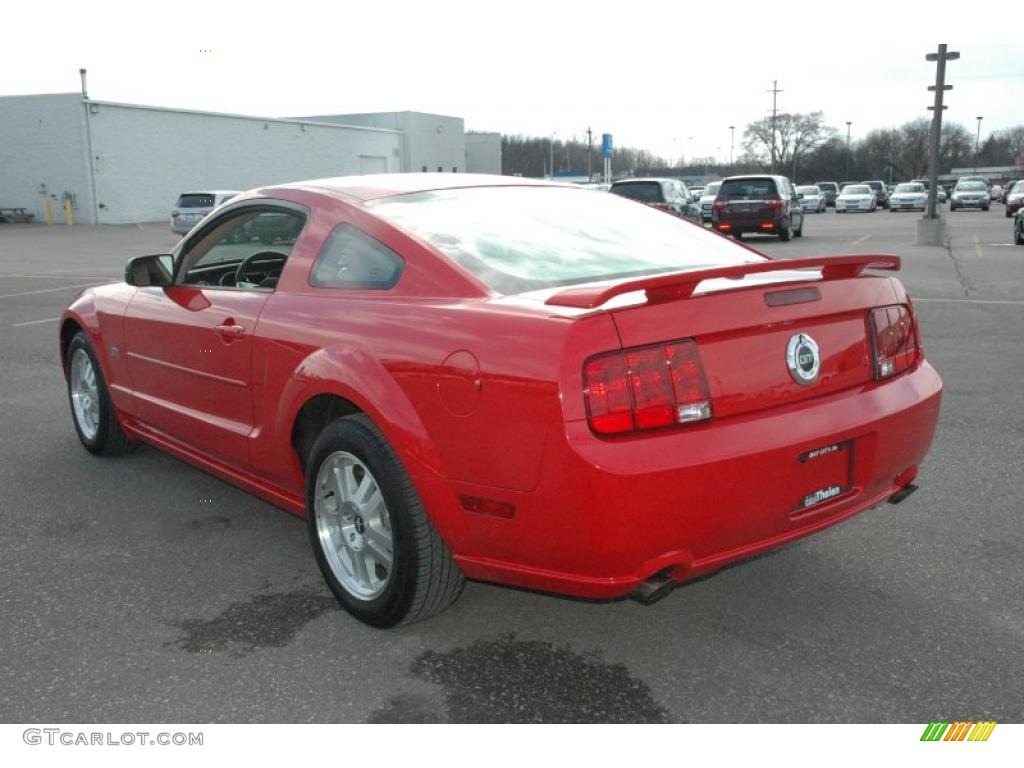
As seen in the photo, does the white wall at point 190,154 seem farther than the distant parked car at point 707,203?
Yes

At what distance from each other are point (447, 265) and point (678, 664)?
1.45 metres

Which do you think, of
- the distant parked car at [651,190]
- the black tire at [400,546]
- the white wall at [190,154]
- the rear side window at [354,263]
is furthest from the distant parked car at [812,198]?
the black tire at [400,546]

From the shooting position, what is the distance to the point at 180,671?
3.04 metres

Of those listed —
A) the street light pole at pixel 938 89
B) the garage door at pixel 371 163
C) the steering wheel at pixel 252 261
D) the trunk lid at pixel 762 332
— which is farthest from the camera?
the garage door at pixel 371 163

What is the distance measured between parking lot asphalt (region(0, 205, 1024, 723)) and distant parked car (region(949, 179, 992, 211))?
157 feet

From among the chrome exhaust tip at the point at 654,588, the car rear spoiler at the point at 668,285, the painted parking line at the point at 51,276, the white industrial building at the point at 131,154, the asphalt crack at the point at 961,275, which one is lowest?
the asphalt crack at the point at 961,275

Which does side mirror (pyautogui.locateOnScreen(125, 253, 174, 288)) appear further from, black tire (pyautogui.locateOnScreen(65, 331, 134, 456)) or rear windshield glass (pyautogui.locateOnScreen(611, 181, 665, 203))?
rear windshield glass (pyautogui.locateOnScreen(611, 181, 665, 203))

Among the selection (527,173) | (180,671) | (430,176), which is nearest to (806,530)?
(180,671)

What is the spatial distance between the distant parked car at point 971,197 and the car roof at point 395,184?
49.3 meters

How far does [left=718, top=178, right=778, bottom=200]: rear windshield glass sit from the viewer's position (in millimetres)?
24062

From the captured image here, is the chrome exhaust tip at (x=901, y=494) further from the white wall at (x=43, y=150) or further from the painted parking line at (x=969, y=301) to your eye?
the white wall at (x=43, y=150)

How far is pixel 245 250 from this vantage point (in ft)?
14.7

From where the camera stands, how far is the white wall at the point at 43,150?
38.9 m

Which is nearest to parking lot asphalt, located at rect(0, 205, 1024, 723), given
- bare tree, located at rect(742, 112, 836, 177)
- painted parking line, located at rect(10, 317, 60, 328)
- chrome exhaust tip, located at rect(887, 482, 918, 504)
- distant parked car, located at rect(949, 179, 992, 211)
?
chrome exhaust tip, located at rect(887, 482, 918, 504)
